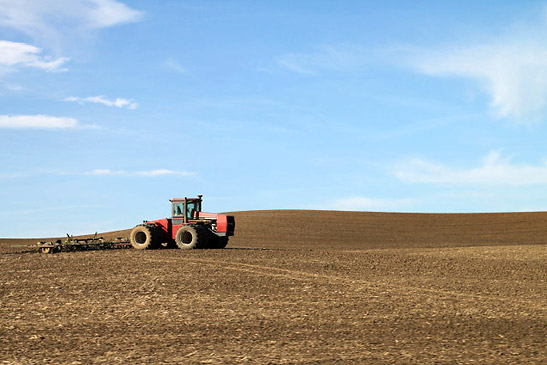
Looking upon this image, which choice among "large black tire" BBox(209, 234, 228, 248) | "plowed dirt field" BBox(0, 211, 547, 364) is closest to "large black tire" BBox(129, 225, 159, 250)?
"plowed dirt field" BBox(0, 211, 547, 364)

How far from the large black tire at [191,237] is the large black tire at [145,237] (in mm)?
1200

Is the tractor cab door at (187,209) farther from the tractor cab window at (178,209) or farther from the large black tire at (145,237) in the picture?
the large black tire at (145,237)

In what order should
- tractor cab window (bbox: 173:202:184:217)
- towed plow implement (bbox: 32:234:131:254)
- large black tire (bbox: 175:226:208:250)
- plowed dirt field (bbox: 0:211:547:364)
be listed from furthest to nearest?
tractor cab window (bbox: 173:202:184:217) < towed plow implement (bbox: 32:234:131:254) < large black tire (bbox: 175:226:208:250) < plowed dirt field (bbox: 0:211:547:364)

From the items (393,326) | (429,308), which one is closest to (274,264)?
(429,308)

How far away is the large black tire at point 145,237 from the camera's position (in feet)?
93.2

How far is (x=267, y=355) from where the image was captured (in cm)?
996

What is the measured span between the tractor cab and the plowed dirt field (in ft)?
9.28

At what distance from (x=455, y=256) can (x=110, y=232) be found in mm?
39461

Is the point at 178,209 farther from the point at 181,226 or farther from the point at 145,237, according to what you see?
the point at 145,237

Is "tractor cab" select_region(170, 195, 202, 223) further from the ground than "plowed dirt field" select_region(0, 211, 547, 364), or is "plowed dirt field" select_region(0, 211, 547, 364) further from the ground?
"tractor cab" select_region(170, 195, 202, 223)

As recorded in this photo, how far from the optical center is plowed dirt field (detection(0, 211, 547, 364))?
10445 mm

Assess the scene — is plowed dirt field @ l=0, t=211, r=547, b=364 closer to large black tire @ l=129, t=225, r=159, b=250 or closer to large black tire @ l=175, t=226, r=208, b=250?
large black tire @ l=175, t=226, r=208, b=250

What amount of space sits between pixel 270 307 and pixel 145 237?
16.1 meters

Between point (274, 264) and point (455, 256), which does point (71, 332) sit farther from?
point (455, 256)
